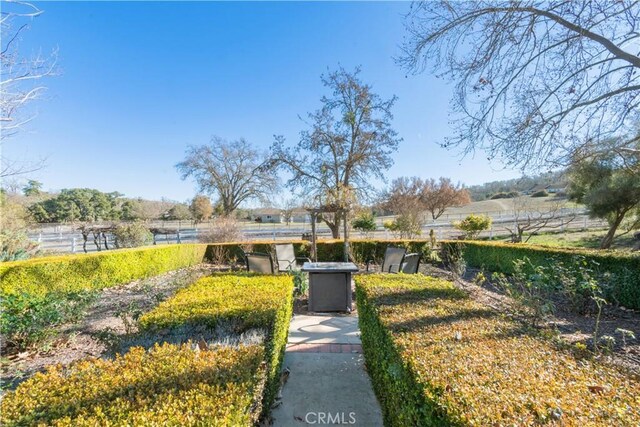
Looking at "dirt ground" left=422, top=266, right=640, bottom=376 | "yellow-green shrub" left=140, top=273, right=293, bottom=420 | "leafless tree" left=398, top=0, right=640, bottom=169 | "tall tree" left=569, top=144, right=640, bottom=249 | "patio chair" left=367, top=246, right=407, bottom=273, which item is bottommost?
"dirt ground" left=422, top=266, right=640, bottom=376

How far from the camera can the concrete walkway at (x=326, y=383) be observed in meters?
2.28

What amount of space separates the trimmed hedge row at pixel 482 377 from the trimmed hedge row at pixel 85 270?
5966mm

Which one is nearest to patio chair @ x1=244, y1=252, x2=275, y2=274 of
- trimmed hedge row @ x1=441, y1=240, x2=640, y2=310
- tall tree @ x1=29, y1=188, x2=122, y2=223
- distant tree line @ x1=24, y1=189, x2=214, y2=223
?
trimmed hedge row @ x1=441, y1=240, x2=640, y2=310

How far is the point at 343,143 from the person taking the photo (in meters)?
16.0

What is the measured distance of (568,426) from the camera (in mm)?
945

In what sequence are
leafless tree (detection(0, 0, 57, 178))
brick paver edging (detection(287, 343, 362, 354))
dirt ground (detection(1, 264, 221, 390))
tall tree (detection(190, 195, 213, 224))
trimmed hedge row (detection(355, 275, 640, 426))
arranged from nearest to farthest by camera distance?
trimmed hedge row (detection(355, 275, 640, 426)) → dirt ground (detection(1, 264, 221, 390)) → brick paver edging (detection(287, 343, 362, 354)) → leafless tree (detection(0, 0, 57, 178)) → tall tree (detection(190, 195, 213, 224))

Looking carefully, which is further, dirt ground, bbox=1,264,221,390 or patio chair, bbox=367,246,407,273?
patio chair, bbox=367,246,407,273

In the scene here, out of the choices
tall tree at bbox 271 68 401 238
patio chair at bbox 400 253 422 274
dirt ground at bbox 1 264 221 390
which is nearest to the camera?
dirt ground at bbox 1 264 221 390

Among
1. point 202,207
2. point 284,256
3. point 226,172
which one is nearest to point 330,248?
point 284,256

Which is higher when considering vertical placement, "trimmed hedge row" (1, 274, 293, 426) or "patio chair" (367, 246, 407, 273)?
"trimmed hedge row" (1, 274, 293, 426)

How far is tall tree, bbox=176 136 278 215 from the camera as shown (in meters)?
24.6

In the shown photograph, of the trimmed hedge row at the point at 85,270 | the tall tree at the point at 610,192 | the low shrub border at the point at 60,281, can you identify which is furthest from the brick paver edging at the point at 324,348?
the tall tree at the point at 610,192

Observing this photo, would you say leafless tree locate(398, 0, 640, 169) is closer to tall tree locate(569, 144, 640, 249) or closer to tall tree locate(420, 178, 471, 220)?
tall tree locate(569, 144, 640, 249)

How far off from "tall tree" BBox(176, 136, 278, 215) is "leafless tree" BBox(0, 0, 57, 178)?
18982 mm
